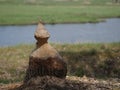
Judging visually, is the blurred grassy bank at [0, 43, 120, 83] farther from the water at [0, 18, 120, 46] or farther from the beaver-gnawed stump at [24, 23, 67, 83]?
the water at [0, 18, 120, 46]

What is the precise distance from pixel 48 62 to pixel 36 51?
1.35 feet

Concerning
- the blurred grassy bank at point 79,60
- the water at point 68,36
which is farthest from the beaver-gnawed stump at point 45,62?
the water at point 68,36

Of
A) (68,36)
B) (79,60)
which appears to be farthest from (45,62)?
(68,36)

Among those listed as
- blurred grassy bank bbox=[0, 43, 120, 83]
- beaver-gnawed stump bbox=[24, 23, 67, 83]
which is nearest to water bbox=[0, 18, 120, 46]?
blurred grassy bank bbox=[0, 43, 120, 83]

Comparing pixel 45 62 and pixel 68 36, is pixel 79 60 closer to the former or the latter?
pixel 45 62

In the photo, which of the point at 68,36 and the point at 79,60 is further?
the point at 68,36

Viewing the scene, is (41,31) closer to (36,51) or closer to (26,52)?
(36,51)

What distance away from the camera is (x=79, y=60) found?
15.8 meters

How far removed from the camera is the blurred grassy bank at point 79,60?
1445cm

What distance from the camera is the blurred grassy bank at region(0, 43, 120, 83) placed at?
47.4ft

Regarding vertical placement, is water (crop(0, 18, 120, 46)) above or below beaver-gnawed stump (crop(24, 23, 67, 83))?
below

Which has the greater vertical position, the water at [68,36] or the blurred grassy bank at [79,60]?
the blurred grassy bank at [79,60]

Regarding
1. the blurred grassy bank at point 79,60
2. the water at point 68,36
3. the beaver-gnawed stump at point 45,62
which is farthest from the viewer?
the water at point 68,36

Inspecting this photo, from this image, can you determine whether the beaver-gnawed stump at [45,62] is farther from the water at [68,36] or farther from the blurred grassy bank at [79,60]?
the water at [68,36]
